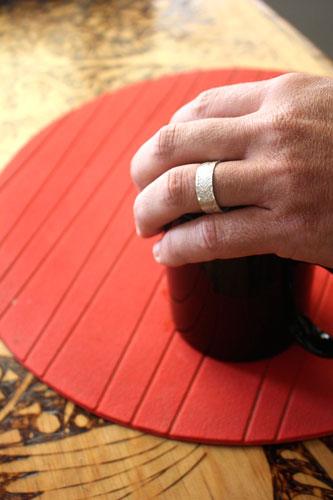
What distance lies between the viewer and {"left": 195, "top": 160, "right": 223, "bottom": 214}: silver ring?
42 cm

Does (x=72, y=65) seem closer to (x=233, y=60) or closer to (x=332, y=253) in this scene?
(x=233, y=60)

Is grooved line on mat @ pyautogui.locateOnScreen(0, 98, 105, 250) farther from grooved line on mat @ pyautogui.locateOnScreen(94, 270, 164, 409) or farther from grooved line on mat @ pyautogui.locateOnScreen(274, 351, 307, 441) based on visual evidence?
grooved line on mat @ pyautogui.locateOnScreen(274, 351, 307, 441)

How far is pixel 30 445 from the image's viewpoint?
1.68 ft

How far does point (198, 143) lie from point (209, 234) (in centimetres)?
8

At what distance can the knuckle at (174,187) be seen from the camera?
0.43m

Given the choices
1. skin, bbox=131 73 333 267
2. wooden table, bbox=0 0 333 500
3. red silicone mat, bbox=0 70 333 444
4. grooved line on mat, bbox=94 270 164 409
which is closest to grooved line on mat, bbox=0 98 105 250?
red silicone mat, bbox=0 70 333 444

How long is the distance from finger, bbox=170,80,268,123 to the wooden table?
0.32 m

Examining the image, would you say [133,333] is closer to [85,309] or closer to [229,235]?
[85,309]

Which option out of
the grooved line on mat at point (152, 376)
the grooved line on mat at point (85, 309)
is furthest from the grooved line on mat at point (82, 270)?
the grooved line on mat at point (152, 376)

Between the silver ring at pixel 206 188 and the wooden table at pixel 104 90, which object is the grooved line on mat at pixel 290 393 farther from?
the silver ring at pixel 206 188

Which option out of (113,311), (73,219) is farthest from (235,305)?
(73,219)

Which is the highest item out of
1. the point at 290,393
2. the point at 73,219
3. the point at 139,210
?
the point at 139,210

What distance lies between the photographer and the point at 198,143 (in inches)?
17.3

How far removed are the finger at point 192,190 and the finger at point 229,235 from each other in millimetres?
11
